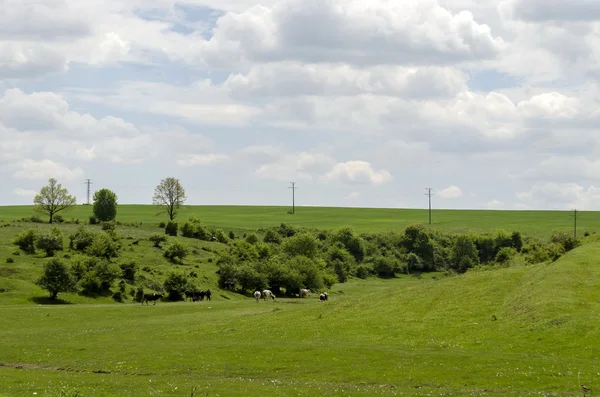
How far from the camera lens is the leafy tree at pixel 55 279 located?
345ft

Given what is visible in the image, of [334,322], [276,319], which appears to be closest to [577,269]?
[334,322]

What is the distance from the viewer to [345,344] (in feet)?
173

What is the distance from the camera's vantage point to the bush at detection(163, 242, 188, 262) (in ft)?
504

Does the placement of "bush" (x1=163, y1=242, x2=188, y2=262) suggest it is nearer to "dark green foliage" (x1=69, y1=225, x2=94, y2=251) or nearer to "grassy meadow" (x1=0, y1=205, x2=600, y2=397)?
"dark green foliage" (x1=69, y1=225, x2=94, y2=251)

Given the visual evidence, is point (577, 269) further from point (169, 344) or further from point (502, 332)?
point (169, 344)

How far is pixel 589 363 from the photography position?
137 feet

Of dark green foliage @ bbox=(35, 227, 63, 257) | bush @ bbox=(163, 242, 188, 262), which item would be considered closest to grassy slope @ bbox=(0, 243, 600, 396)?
dark green foliage @ bbox=(35, 227, 63, 257)

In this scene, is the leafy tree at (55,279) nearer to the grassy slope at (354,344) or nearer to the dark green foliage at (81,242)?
the grassy slope at (354,344)

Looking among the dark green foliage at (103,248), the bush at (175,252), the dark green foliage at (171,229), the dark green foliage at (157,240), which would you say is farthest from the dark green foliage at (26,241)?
the dark green foliage at (171,229)

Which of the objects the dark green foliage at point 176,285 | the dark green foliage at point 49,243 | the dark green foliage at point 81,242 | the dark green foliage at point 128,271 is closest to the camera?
the dark green foliage at point 176,285

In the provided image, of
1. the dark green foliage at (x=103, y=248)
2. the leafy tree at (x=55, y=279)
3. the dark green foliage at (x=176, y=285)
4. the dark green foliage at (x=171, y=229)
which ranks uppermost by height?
the dark green foliage at (x=171, y=229)

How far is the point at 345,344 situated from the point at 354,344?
68 centimetres

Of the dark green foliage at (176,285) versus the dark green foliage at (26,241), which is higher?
the dark green foliage at (26,241)

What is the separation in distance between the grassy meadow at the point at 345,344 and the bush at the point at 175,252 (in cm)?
6312
